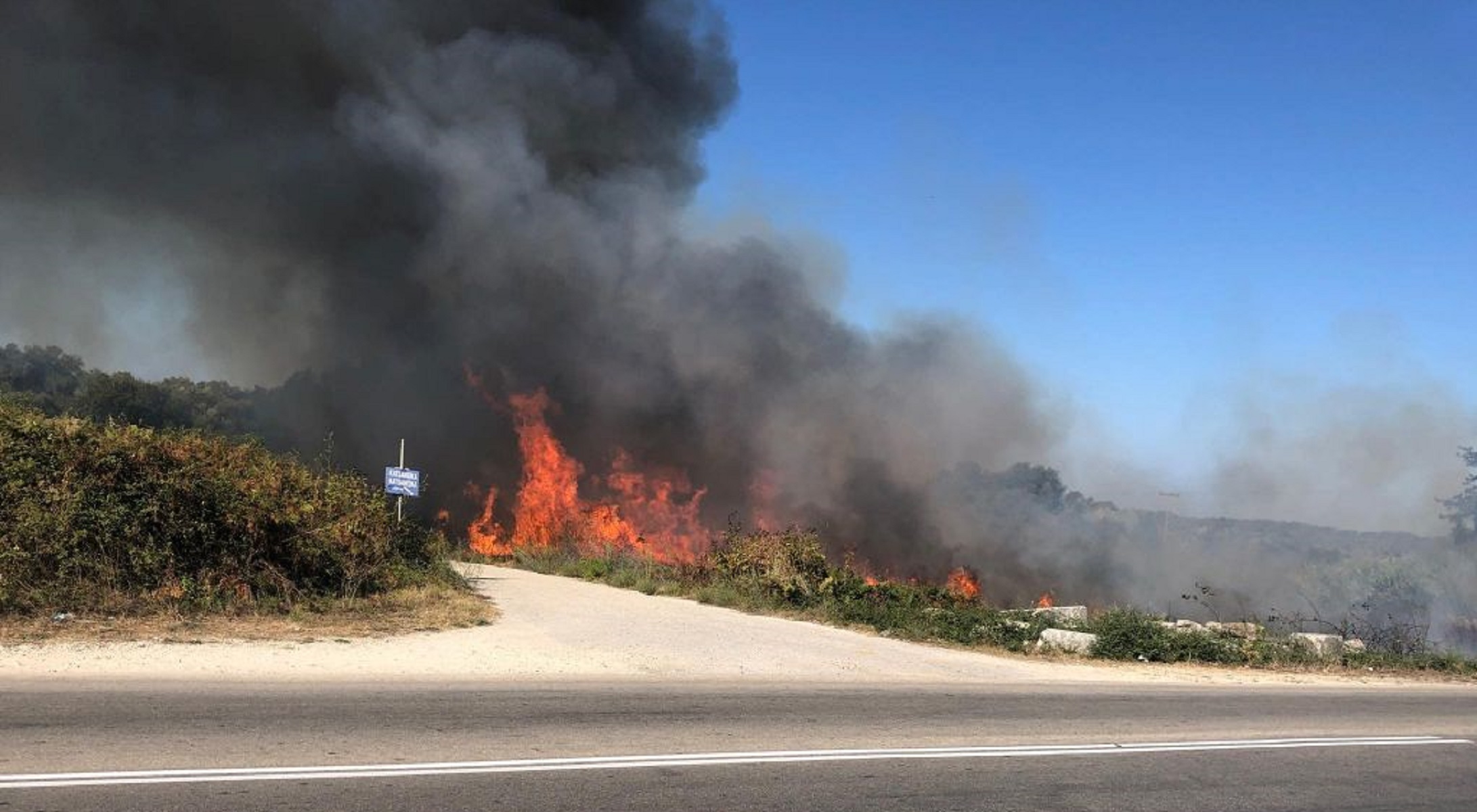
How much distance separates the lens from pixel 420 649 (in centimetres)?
970

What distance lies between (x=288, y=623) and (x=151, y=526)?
186 centimetres

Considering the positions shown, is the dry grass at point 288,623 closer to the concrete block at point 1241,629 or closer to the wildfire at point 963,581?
the concrete block at point 1241,629

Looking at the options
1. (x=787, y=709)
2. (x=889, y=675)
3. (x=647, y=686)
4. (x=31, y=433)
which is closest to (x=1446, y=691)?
(x=889, y=675)

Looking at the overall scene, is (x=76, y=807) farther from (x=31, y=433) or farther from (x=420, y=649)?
(x=31, y=433)

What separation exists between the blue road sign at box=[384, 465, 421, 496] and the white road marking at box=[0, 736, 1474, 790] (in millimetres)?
10713

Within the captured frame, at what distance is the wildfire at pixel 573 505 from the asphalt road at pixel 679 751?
16.9 m

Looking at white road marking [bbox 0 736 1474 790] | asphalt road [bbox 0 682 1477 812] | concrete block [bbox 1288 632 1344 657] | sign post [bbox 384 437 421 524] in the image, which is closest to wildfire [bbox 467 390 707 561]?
sign post [bbox 384 437 421 524]

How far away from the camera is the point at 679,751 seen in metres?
6.11

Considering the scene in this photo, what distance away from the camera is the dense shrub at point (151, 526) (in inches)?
388

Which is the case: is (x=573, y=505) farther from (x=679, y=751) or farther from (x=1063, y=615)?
(x=679, y=751)

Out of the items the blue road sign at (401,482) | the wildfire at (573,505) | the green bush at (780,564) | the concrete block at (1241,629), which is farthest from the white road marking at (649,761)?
the wildfire at (573,505)

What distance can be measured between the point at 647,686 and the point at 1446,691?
30.9ft

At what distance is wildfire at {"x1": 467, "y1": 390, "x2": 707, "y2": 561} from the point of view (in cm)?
2588

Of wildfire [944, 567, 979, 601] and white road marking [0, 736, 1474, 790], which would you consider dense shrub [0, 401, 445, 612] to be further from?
wildfire [944, 567, 979, 601]
